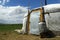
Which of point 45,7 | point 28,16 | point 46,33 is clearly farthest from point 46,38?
point 28,16

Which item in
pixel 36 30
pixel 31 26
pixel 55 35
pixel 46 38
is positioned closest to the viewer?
pixel 46 38

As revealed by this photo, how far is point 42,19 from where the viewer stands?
12.0 metres

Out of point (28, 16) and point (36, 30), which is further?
point (28, 16)

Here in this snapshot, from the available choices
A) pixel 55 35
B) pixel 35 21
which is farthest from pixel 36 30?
pixel 55 35

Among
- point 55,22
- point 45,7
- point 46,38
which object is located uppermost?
point 45,7

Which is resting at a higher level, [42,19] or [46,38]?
[42,19]

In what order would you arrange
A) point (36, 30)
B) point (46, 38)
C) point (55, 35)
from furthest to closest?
1. point (36, 30)
2. point (55, 35)
3. point (46, 38)

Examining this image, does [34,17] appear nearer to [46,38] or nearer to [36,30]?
[36,30]

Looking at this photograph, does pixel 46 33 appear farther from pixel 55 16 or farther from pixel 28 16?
pixel 28 16

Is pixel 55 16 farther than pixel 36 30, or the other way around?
pixel 36 30

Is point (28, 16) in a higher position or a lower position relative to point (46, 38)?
higher

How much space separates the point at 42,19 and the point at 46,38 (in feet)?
4.17

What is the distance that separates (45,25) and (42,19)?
1.34 ft

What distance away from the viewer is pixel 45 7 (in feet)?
40.1
